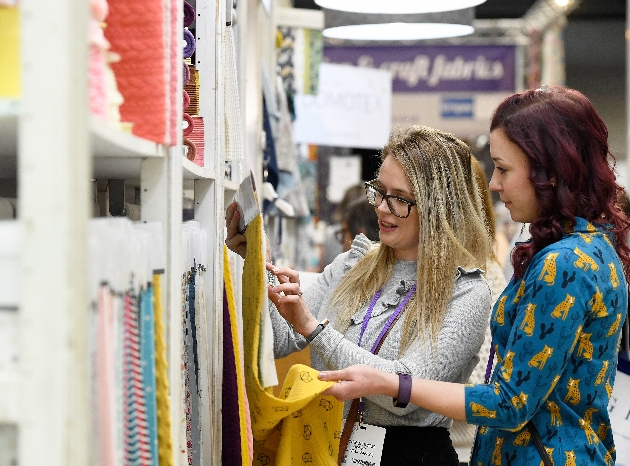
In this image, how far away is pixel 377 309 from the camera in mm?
2129

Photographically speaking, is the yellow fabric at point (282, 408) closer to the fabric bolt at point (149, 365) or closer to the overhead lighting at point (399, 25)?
the fabric bolt at point (149, 365)

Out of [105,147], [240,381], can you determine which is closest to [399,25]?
[240,381]

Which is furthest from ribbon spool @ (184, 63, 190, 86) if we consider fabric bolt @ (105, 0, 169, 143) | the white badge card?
the white badge card

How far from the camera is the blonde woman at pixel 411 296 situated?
77.4 inches

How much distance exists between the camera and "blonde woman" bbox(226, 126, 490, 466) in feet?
6.45

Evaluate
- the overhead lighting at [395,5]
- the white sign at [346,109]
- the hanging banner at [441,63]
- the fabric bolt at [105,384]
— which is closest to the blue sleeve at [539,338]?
the fabric bolt at [105,384]

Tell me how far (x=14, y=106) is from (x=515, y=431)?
1.37 m

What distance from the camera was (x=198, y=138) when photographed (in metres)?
1.70

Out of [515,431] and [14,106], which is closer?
[14,106]

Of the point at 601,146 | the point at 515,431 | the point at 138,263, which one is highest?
the point at 601,146

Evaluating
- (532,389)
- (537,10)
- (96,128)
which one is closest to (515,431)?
(532,389)

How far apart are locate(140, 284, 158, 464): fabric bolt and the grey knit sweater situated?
37.6 inches

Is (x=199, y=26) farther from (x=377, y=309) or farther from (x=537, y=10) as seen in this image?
(x=537, y=10)

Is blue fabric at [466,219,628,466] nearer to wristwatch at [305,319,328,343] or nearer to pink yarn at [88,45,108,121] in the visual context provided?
wristwatch at [305,319,328,343]
